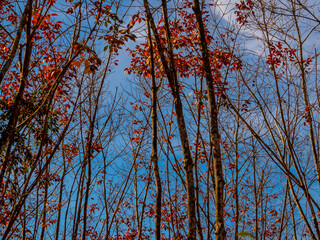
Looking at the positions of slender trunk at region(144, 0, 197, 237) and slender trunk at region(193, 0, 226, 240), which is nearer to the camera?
slender trunk at region(144, 0, 197, 237)

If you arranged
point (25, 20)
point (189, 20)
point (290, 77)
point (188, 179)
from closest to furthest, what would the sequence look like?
point (188, 179) < point (25, 20) < point (189, 20) < point (290, 77)

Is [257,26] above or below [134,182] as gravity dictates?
above

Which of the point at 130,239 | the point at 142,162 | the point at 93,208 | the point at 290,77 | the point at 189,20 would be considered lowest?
the point at 130,239

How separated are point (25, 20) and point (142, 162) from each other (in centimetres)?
569

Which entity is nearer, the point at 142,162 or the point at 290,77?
the point at 290,77

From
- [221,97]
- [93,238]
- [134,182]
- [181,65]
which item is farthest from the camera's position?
[93,238]

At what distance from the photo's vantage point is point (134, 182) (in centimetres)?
834

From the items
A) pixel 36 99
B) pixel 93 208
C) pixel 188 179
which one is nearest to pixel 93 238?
pixel 93 208

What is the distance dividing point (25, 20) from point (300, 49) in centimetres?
507

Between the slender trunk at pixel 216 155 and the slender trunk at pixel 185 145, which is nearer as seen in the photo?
the slender trunk at pixel 185 145

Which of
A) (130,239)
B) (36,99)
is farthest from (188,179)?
(130,239)

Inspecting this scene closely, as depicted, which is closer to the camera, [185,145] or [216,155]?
[185,145]

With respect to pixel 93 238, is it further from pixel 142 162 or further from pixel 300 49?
pixel 300 49

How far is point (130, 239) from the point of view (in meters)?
9.39
